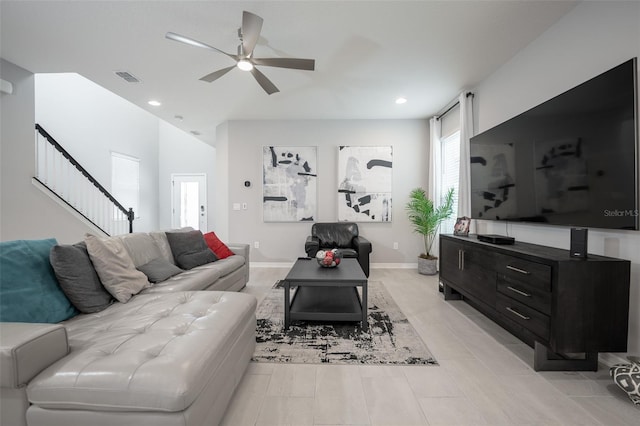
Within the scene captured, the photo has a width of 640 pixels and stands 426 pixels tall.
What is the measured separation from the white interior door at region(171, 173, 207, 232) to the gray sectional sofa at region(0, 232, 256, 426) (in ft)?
20.5

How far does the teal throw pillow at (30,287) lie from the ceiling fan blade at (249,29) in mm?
2100

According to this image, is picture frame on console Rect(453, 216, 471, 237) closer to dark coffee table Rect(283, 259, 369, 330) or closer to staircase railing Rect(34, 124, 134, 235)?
dark coffee table Rect(283, 259, 369, 330)

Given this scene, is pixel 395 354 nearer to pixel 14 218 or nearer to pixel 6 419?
pixel 6 419

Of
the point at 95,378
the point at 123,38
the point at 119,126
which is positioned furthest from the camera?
the point at 119,126

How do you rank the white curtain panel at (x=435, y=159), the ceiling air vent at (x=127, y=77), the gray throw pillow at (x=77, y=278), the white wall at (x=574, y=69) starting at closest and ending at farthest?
the gray throw pillow at (x=77, y=278) < the white wall at (x=574, y=69) < the ceiling air vent at (x=127, y=77) < the white curtain panel at (x=435, y=159)

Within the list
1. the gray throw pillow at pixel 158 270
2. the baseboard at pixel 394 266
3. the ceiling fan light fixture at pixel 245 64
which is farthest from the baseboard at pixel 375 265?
the ceiling fan light fixture at pixel 245 64

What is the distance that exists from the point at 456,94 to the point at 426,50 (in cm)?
145

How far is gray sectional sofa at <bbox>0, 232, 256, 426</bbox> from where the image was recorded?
1001 millimetres

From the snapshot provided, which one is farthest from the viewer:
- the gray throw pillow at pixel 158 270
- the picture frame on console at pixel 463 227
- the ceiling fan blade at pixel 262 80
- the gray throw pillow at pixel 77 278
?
the picture frame on console at pixel 463 227

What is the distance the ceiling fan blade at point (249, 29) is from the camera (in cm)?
196

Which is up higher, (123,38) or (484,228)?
(123,38)

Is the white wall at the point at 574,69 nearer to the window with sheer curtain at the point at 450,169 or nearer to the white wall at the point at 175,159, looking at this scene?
the window with sheer curtain at the point at 450,169

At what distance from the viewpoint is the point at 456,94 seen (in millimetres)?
3914

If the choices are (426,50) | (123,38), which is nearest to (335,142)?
(426,50)
